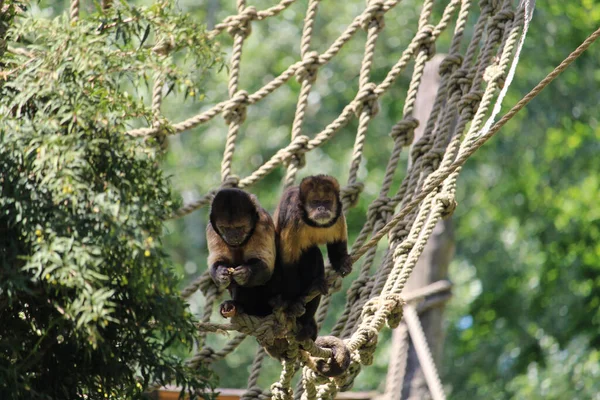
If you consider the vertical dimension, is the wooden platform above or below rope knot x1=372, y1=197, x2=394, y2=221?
below

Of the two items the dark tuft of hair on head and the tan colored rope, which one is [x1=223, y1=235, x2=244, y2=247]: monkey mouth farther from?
the tan colored rope

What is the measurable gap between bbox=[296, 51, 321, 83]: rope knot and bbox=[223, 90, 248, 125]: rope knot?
36 centimetres

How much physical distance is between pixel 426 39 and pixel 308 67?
692mm

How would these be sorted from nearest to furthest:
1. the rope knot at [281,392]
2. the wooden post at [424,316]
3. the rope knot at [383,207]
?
1. the rope knot at [281,392]
2. the rope knot at [383,207]
3. the wooden post at [424,316]

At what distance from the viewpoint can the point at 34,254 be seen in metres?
2.82

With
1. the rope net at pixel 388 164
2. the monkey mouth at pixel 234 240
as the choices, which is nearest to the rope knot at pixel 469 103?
the rope net at pixel 388 164

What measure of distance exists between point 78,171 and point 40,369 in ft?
2.38

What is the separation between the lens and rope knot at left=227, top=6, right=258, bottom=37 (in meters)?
5.27

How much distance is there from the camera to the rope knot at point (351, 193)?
16.2 feet

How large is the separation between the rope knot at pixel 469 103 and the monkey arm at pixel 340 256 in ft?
3.51

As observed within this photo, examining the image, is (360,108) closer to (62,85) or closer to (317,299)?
(317,299)

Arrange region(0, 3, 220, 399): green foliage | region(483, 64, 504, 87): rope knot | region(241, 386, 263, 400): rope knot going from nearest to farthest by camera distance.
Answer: region(0, 3, 220, 399): green foliage → region(241, 386, 263, 400): rope knot → region(483, 64, 504, 87): rope knot

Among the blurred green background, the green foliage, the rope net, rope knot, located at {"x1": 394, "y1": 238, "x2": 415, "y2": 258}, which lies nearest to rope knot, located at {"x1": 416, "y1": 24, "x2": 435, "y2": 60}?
the rope net

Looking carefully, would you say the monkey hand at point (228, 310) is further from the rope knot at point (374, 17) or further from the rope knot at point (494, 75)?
the rope knot at point (374, 17)
